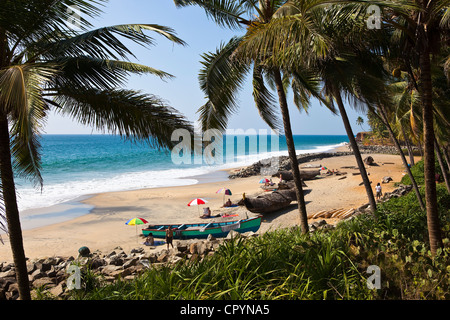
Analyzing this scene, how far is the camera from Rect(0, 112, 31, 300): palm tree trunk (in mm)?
4234

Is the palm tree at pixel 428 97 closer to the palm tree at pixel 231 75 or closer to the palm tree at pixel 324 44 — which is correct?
the palm tree at pixel 324 44

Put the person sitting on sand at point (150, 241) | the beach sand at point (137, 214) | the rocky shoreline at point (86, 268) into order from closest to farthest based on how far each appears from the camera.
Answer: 1. the rocky shoreline at point (86, 268)
2. the person sitting on sand at point (150, 241)
3. the beach sand at point (137, 214)

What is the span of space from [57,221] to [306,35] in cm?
1947

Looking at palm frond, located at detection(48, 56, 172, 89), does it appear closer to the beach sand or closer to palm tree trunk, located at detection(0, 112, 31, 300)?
palm tree trunk, located at detection(0, 112, 31, 300)

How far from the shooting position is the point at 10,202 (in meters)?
4.26

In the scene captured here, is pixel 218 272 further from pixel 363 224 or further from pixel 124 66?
pixel 363 224

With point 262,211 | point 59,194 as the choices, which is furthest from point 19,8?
point 59,194

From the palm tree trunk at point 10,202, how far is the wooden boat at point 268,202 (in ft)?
44.6

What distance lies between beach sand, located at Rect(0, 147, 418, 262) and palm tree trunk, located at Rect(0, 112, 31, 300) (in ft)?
29.1

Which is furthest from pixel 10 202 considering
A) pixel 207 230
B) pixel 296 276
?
pixel 207 230

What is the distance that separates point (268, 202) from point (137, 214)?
8.95 metres

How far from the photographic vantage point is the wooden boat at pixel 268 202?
17.4m
